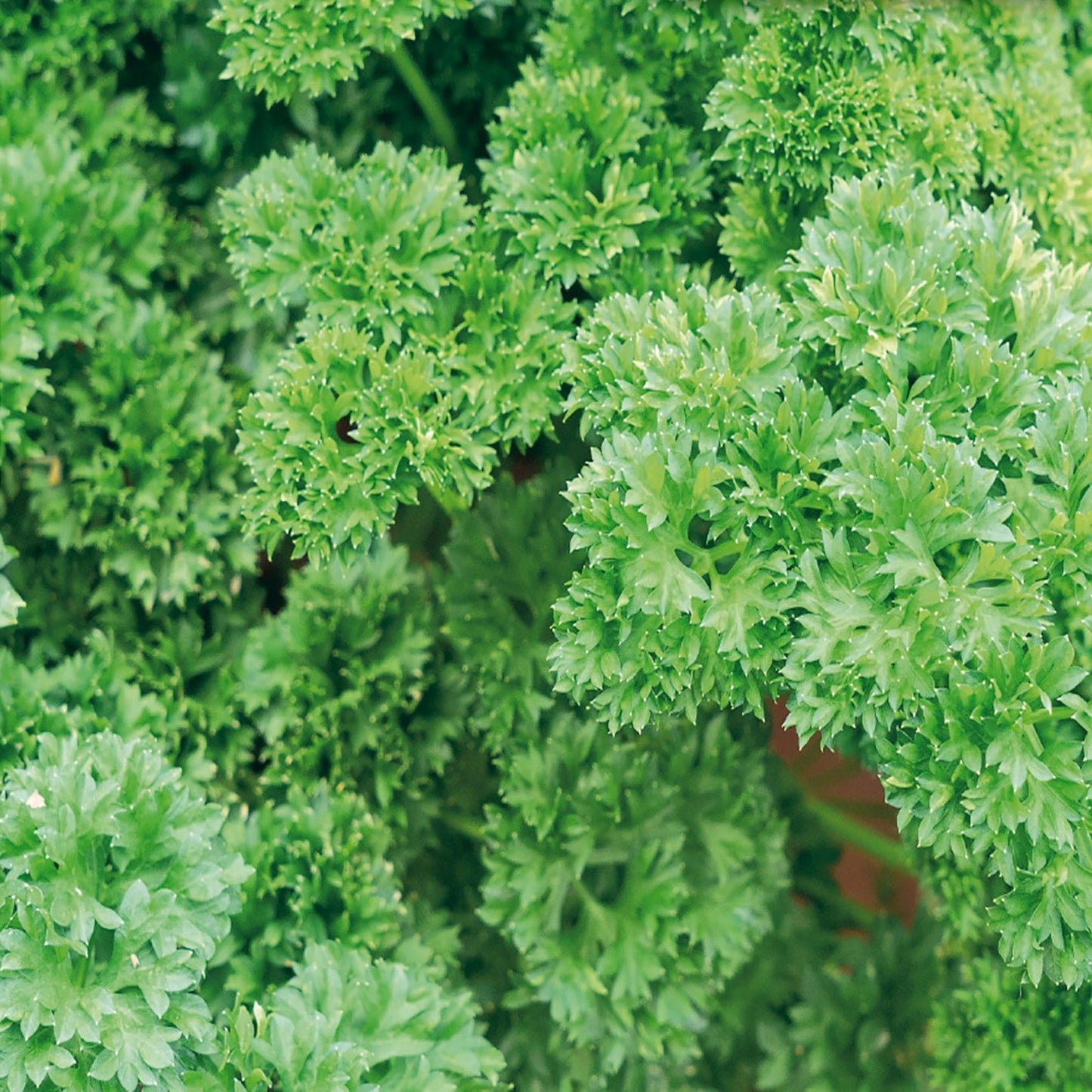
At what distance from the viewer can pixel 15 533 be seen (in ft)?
6.04

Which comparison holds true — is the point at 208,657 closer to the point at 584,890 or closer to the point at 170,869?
the point at 170,869

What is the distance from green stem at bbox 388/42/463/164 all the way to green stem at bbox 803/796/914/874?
1327 mm

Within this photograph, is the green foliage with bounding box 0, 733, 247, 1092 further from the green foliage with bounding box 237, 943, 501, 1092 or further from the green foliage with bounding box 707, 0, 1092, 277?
the green foliage with bounding box 707, 0, 1092, 277

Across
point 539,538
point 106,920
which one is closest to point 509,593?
point 539,538

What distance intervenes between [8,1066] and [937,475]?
1.14 m

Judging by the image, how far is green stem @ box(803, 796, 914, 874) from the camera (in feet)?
6.97

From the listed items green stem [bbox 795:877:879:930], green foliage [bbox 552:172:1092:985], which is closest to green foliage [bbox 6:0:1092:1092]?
green foliage [bbox 552:172:1092:985]

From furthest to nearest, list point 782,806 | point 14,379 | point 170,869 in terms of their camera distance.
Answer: point 782,806
point 14,379
point 170,869

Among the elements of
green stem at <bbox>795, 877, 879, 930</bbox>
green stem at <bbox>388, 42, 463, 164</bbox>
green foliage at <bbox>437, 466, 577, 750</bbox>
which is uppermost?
green stem at <bbox>388, 42, 463, 164</bbox>

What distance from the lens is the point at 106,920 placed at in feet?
4.13

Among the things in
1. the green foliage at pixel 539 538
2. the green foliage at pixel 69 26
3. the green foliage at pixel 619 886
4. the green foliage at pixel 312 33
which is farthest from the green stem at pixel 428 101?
the green foliage at pixel 619 886

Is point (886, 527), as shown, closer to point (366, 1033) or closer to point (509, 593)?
point (509, 593)

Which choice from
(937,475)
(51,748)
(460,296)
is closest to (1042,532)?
(937,475)

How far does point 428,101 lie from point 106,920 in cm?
125
